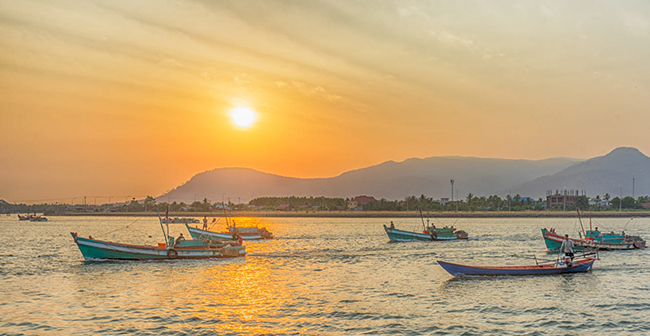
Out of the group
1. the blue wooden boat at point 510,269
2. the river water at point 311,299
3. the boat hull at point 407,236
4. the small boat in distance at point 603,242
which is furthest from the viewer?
the boat hull at point 407,236

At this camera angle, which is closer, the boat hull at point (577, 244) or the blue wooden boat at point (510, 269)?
the blue wooden boat at point (510, 269)

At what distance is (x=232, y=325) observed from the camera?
24203 millimetres

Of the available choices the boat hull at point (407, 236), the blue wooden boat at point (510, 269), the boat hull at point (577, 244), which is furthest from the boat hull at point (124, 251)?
the boat hull at point (577, 244)

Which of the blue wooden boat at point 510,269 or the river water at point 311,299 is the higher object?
the blue wooden boat at point 510,269

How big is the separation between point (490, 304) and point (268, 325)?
41.9 ft

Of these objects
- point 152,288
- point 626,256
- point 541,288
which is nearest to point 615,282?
point 541,288

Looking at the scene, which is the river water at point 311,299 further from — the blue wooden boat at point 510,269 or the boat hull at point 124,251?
the boat hull at point 124,251

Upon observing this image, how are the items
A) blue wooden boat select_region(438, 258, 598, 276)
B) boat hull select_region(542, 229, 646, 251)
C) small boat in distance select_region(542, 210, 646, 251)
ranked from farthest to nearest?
1. boat hull select_region(542, 229, 646, 251)
2. small boat in distance select_region(542, 210, 646, 251)
3. blue wooden boat select_region(438, 258, 598, 276)

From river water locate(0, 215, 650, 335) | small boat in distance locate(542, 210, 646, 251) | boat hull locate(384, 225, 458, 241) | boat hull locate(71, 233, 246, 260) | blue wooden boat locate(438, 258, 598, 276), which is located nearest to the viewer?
river water locate(0, 215, 650, 335)

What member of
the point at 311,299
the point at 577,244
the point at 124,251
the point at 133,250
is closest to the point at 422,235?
the point at 577,244

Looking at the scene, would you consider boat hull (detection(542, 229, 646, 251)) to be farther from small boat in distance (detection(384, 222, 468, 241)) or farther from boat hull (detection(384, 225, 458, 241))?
boat hull (detection(384, 225, 458, 241))

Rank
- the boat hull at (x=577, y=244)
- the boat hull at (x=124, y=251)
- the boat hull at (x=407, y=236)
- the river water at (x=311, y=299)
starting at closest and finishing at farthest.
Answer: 1. the river water at (x=311, y=299)
2. the boat hull at (x=124, y=251)
3. the boat hull at (x=577, y=244)
4. the boat hull at (x=407, y=236)

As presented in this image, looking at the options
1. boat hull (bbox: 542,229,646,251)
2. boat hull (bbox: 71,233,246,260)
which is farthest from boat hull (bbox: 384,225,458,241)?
boat hull (bbox: 71,233,246,260)

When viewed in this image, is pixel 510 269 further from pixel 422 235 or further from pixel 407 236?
pixel 422 235
